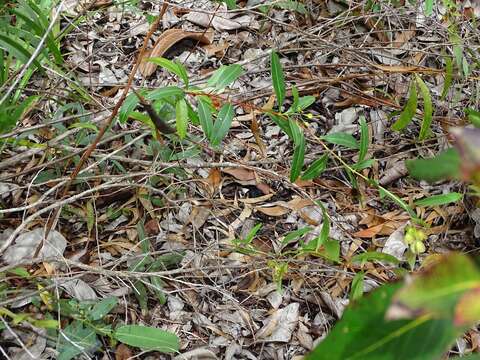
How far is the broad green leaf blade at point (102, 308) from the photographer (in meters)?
1.67

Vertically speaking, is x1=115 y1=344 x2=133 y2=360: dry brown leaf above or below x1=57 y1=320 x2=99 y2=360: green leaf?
below

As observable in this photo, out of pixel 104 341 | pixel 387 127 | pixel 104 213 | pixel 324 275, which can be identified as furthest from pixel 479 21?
pixel 104 341

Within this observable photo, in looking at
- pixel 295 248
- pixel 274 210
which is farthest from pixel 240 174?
pixel 295 248

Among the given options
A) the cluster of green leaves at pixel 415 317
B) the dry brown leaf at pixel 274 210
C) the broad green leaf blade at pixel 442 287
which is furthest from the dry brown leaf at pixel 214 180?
the broad green leaf blade at pixel 442 287

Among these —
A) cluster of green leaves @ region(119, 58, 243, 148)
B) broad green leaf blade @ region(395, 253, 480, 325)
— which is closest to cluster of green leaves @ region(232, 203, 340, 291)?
cluster of green leaves @ region(119, 58, 243, 148)

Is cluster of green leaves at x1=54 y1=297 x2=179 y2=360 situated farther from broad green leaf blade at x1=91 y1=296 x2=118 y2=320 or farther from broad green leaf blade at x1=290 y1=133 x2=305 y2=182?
broad green leaf blade at x1=290 y1=133 x2=305 y2=182

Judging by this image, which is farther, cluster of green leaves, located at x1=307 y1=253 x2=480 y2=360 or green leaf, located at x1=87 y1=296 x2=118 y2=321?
green leaf, located at x1=87 y1=296 x2=118 y2=321

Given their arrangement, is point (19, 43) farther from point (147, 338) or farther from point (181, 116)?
point (147, 338)

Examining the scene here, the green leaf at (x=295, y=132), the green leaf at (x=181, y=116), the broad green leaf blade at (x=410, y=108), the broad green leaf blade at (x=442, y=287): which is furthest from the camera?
the broad green leaf blade at (x=410, y=108)

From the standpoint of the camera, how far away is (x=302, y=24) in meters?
2.57

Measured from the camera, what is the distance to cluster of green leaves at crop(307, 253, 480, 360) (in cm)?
50

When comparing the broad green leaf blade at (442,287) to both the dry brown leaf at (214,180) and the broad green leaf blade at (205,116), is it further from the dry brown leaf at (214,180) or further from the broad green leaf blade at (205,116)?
the dry brown leaf at (214,180)

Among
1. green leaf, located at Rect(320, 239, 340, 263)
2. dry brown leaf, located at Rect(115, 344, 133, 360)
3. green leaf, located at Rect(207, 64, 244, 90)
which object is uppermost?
green leaf, located at Rect(207, 64, 244, 90)

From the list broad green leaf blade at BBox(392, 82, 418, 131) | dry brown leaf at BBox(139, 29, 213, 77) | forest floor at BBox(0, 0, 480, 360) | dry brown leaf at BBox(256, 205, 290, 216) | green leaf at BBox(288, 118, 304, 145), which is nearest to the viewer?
green leaf at BBox(288, 118, 304, 145)
